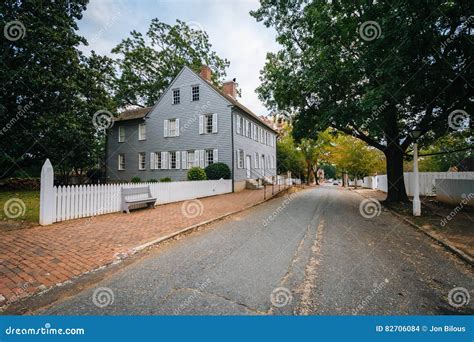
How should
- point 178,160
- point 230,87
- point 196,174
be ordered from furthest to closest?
point 230,87, point 178,160, point 196,174

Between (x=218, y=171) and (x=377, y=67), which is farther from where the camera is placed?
(x=218, y=171)

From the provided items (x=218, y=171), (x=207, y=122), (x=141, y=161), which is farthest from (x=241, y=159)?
(x=141, y=161)

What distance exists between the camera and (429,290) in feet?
10.5

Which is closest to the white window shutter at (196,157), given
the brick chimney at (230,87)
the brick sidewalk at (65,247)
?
the brick chimney at (230,87)

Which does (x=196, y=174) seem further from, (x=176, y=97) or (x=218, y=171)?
(x=176, y=97)

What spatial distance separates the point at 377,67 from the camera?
24.8 feet

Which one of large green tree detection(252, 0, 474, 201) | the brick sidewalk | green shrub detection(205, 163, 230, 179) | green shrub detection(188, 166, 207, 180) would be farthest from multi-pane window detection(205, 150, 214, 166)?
the brick sidewalk

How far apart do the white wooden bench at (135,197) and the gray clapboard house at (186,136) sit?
985 cm

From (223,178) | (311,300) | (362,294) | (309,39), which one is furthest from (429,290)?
(223,178)

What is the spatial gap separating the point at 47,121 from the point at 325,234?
53.3 ft

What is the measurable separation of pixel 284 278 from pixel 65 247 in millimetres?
4605

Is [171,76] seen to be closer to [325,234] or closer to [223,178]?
[223,178]

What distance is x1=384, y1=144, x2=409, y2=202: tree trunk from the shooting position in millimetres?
11477

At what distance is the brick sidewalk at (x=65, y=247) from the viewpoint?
11.0 ft
